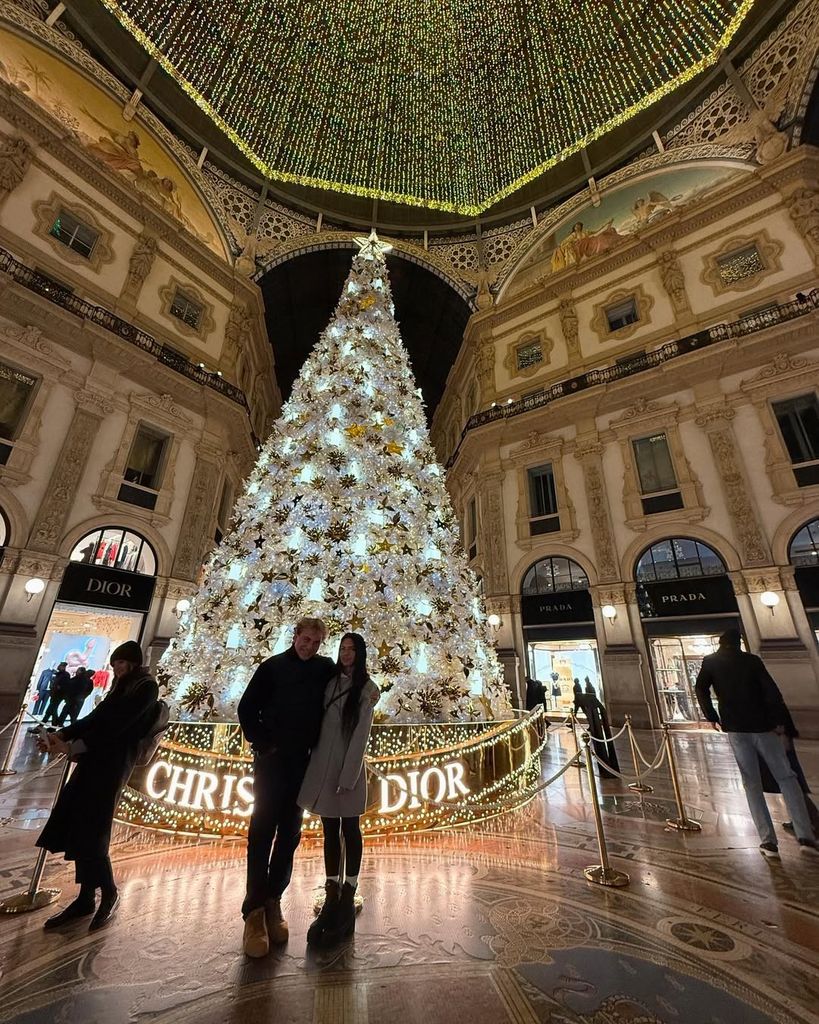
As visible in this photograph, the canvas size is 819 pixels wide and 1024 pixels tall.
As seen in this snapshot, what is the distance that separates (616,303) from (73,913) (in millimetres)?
18691

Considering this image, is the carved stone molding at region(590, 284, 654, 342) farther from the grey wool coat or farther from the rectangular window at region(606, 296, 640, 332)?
the grey wool coat

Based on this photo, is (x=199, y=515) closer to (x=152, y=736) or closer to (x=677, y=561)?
(x=152, y=736)

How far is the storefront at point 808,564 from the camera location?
970 cm

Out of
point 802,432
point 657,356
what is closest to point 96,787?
point 802,432

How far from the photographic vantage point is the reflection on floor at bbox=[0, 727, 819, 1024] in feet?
5.14

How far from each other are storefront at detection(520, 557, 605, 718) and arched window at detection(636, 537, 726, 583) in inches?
64.9

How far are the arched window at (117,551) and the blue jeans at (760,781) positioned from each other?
41.3 feet

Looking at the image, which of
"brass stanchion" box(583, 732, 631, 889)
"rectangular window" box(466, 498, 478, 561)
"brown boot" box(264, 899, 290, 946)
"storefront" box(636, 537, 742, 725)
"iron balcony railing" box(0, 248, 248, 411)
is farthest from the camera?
"rectangular window" box(466, 498, 478, 561)

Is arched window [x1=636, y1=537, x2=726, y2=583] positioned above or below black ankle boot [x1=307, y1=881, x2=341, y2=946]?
above

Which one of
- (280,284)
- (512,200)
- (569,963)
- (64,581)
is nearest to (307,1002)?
(569,963)

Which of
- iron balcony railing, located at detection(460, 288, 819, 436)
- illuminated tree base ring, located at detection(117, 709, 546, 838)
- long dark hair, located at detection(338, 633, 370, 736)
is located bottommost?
illuminated tree base ring, located at detection(117, 709, 546, 838)

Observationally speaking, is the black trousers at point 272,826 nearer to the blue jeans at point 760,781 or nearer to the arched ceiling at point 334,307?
the blue jeans at point 760,781

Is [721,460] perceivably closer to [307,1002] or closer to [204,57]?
[307,1002]

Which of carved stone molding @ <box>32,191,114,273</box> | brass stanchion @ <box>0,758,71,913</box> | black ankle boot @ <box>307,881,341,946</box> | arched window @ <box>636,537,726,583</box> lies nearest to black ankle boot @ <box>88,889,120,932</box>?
brass stanchion @ <box>0,758,71,913</box>
